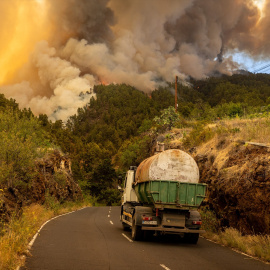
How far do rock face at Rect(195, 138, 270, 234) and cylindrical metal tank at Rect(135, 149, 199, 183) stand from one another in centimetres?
199

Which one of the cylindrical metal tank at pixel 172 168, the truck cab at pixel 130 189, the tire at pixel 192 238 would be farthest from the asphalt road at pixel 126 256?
the truck cab at pixel 130 189

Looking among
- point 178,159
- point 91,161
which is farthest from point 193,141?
point 91,161

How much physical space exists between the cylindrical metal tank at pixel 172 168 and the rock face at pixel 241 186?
1987 mm

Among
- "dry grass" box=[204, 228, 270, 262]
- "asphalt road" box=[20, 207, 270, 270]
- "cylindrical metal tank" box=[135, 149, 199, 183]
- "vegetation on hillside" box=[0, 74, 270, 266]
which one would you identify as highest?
"vegetation on hillside" box=[0, 74, 270, 266]

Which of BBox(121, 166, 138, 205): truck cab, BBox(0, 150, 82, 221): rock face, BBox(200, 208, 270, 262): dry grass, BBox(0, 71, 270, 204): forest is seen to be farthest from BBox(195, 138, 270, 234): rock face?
BBox(0, 150, 82, 221): rock face

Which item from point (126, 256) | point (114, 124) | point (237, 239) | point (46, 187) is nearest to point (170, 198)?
point (237, 239)

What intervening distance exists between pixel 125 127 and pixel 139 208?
131m

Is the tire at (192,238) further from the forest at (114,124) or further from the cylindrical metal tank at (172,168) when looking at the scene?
the forest at (114,124)

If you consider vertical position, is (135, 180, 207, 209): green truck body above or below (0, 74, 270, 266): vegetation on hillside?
below

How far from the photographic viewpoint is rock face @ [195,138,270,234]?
1209 centimetres

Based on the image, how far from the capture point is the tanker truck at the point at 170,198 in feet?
40.7

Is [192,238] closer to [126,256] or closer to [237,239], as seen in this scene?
[237,239]

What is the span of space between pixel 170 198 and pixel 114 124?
144m

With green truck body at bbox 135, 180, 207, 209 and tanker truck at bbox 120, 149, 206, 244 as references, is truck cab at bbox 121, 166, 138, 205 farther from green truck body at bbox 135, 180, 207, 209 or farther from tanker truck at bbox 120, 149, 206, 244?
green truck body at bbox 135, 180, 207, 209
